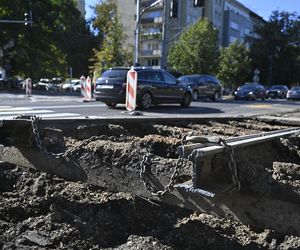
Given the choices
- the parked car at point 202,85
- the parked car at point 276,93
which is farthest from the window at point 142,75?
the parked car at point 276,93

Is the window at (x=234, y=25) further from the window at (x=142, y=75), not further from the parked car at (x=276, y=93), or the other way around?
the window at (x=142, y=75)

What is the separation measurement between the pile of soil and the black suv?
47.0 ft

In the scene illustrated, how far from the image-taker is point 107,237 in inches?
140

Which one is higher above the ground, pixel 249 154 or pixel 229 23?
pixel 229 23

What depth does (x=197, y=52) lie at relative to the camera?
5156 centimetres

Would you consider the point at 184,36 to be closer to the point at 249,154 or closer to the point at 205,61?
the point at 205,61

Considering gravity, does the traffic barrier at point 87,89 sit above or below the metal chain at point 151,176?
below

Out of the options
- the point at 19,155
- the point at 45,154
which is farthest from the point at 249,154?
the point at 19,155

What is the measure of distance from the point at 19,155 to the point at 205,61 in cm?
4905

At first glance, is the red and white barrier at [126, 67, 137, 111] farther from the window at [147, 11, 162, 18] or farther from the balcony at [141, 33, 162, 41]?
the window at [147, 11, 162, 18]

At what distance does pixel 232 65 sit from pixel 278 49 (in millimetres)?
24010

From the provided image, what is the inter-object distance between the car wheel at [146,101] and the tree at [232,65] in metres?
38.7

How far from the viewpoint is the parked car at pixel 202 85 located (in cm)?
3017

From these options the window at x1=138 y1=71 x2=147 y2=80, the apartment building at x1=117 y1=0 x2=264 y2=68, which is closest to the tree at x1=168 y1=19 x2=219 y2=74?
the apartment building at x1=117 y1=0 x2=264 y2=68
